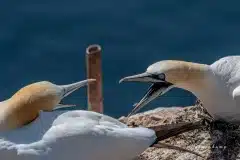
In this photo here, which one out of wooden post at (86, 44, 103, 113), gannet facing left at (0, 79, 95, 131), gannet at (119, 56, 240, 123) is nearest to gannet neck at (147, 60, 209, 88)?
gannet at (119, 56, 240, 123)

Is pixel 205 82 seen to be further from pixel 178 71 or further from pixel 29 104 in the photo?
pixel 29 104

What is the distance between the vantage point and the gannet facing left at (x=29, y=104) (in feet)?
16.9

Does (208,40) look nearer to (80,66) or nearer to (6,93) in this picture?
(80,66)

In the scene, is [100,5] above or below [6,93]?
above

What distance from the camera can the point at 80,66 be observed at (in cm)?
876

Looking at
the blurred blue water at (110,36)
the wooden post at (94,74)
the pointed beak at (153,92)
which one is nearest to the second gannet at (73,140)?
the pointed beak at (153,92)

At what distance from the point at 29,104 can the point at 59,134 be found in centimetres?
31

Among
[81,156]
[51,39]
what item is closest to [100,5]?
[51,39]

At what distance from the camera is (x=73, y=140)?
4953mm

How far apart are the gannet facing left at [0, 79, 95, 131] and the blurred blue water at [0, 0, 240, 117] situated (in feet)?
10.0

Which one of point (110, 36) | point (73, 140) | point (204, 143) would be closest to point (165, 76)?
point (204, 143)

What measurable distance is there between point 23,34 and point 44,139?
13.9 feet

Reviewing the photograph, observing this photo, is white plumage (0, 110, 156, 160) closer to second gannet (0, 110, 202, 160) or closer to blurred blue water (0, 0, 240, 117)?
second gannet (0, 110, 202, 160)

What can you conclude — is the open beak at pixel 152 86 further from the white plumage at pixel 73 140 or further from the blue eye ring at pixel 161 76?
the white plumage at pixel 73 140
